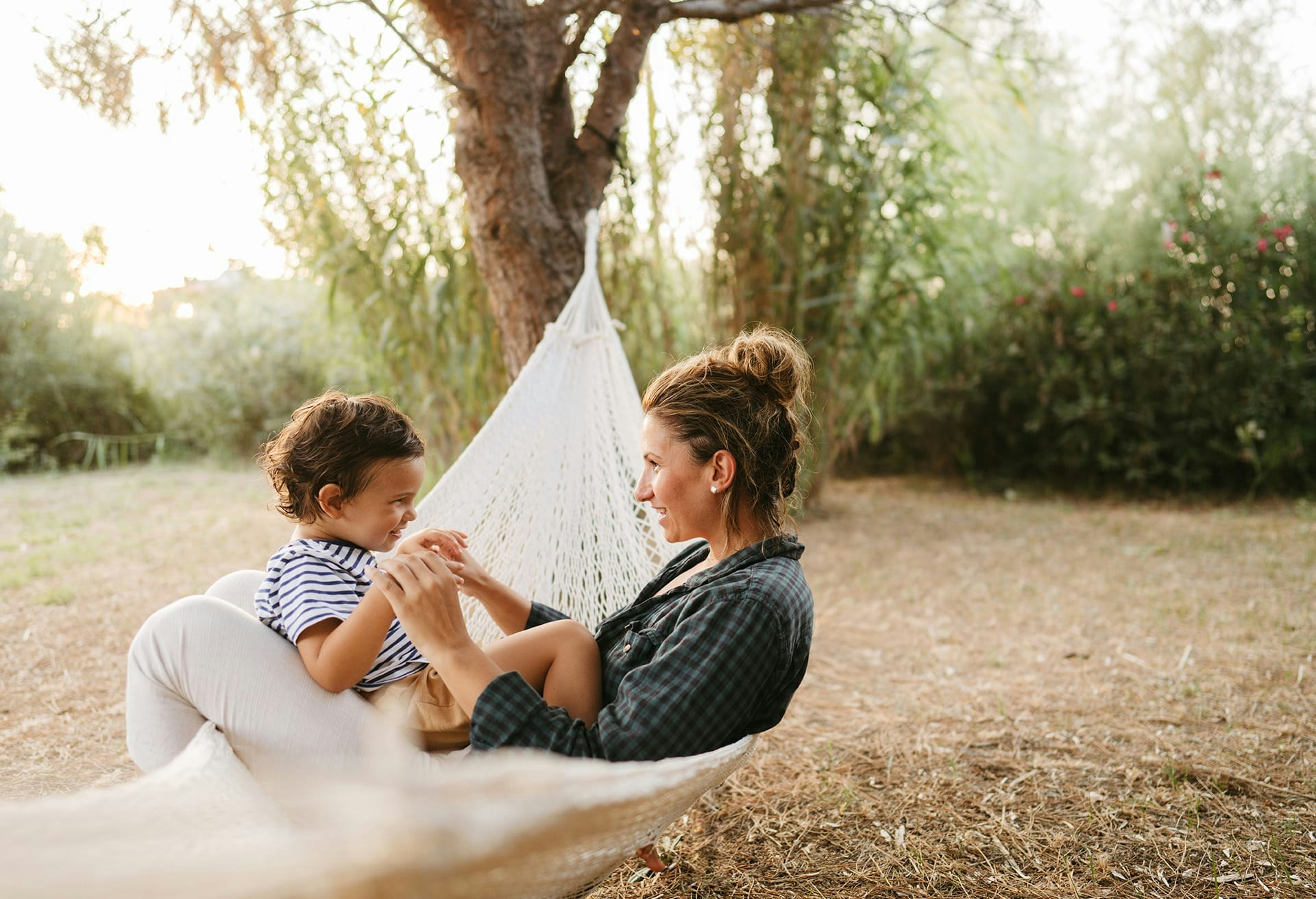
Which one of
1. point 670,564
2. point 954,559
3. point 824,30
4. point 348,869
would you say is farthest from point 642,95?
point 348,869

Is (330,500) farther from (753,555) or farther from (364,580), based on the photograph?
(753,555)

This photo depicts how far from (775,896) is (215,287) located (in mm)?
7281

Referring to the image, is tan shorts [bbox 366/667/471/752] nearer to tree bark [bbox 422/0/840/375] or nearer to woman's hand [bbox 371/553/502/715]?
woman's hand [bbox 371/553/502/715]

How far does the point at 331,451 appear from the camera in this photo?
3.95ft

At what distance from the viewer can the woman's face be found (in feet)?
3.75

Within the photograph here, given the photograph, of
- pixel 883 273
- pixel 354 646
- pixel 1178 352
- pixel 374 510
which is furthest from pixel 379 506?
pixel 1178 352

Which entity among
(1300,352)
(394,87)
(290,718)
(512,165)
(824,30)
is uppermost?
(824,30)

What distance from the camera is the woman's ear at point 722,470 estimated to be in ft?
3.70

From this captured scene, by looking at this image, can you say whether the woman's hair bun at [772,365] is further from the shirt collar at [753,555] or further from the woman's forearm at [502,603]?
the woman's forearm at [502,603]

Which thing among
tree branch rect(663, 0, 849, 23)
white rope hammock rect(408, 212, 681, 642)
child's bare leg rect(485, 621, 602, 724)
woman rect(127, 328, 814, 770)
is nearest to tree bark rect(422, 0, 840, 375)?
tree branch rect(663, 0, 849, 23)

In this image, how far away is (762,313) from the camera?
13.1 ft

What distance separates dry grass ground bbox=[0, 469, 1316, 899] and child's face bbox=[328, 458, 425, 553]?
65 centimetres

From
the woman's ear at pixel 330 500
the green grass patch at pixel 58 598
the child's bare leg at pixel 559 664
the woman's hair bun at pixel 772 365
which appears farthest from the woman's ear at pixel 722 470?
the green grass patch at pixel 58 598

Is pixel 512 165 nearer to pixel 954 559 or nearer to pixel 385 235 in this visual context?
pixel 385 235
